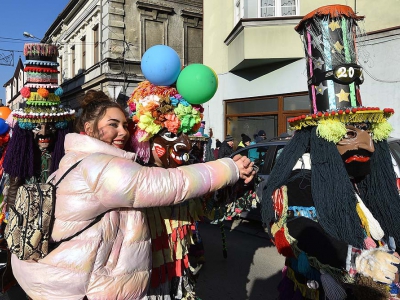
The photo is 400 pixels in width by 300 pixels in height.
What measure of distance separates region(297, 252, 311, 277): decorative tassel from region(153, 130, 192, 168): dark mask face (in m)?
1.10

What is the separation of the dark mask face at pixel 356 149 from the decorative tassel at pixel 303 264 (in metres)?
0.61

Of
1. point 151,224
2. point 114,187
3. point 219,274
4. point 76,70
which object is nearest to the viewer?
point 114,187

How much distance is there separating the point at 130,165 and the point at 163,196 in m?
0.21

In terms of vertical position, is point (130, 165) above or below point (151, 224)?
above

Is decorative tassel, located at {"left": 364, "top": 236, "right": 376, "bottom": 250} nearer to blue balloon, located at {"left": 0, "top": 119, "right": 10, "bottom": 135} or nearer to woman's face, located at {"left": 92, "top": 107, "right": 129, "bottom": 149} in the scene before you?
woman's face, located at {"left": 92, "top": 107, "right": 129, "bottom": 149}

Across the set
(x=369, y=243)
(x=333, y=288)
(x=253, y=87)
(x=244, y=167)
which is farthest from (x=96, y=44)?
(x=333, y=288)

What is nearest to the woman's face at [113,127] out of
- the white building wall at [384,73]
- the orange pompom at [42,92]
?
the orange pompom at [42,92]

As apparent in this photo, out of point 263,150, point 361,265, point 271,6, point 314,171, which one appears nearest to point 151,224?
point 314,171

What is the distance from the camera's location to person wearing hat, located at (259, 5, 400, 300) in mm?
1730

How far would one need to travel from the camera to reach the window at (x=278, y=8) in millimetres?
9375

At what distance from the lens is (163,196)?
1.56 metres

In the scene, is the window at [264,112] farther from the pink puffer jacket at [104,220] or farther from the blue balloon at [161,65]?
the pink puffer jacket at [104,220]

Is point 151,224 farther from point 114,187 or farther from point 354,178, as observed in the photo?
point 354,178

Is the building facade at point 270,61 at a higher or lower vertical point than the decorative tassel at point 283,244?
higher
